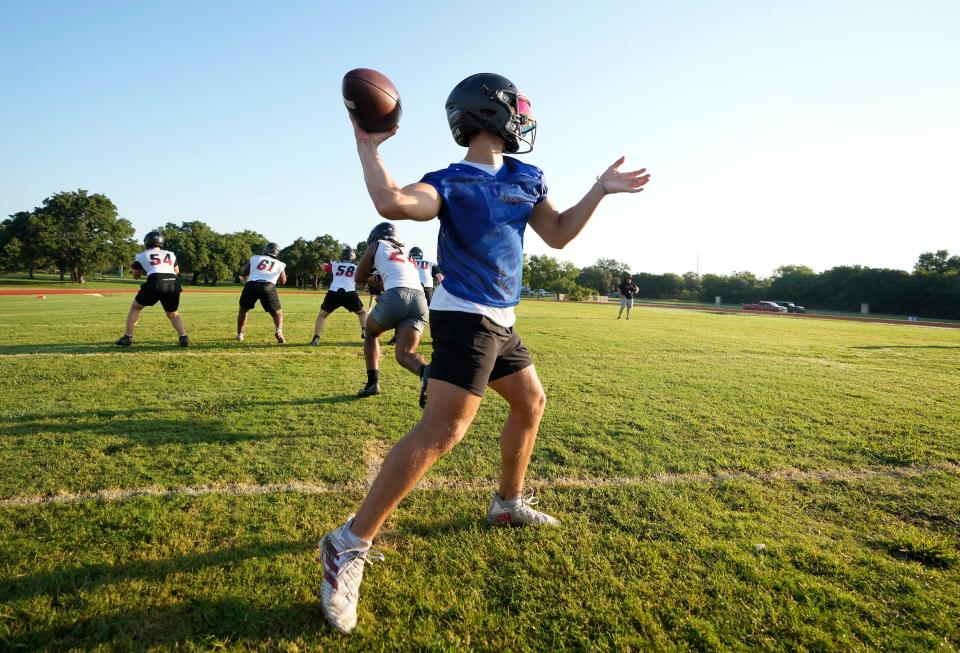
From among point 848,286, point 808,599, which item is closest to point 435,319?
point 808,599

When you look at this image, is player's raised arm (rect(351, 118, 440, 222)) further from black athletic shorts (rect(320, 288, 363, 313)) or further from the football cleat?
black athletic shorts (rect(320, 288, 363, 313))

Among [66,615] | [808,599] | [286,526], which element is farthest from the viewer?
[286,526]

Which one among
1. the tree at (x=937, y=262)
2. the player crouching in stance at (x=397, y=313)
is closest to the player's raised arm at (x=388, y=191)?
the player crouching in stance at (x=397, y=313)

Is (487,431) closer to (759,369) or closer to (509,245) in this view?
(509,245)

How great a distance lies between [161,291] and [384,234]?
513cm

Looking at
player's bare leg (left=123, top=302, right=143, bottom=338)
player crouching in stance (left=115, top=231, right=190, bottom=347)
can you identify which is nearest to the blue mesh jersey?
player crouching in stance (left=115, top=231, right=190, bottom=347)

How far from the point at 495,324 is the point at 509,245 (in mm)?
398

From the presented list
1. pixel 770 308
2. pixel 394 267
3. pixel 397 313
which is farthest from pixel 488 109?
pixel 770 308

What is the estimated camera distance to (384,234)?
254 inches

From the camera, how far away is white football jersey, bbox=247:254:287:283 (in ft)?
33.4

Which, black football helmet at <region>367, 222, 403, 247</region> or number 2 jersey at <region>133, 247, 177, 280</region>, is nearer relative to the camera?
black football helmet at <region>367, 222, 403, 247</region>

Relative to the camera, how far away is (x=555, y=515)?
9.32 ft

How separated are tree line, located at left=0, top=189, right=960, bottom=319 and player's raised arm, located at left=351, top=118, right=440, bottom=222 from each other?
51.2 metres

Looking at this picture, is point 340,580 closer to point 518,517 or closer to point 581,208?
point 518,517
